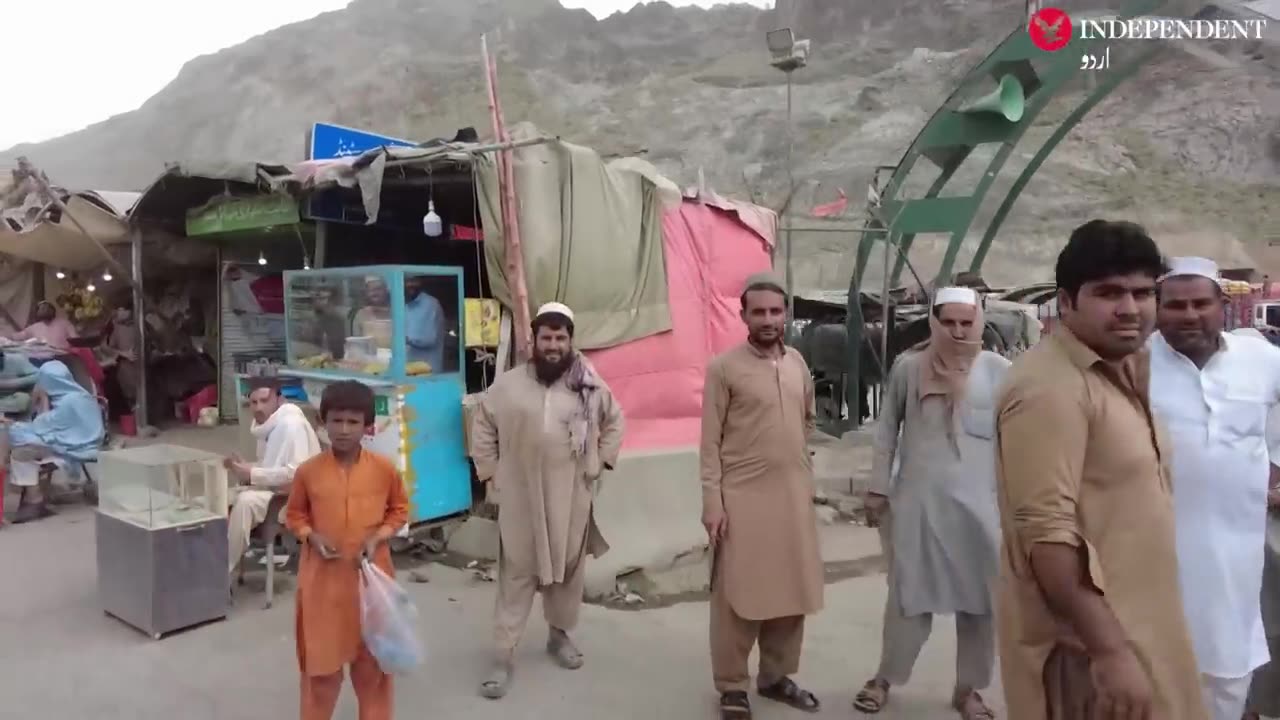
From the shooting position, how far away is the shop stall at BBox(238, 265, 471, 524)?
560cm

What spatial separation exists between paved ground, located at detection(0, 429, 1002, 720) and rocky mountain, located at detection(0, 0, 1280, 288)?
1858 centimetres

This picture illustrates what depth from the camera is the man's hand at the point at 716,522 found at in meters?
3.39

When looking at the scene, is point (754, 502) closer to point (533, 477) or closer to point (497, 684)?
point (533, 477)

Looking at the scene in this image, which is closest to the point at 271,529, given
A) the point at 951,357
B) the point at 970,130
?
the point at 951,357

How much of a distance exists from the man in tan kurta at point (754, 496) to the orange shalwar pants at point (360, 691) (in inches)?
49.9

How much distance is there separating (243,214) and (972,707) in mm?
6281

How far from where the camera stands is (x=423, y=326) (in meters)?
5.84

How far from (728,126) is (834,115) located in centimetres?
552

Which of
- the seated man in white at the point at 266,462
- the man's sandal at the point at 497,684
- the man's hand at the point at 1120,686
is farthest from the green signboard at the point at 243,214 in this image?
the man's hand at the point at 1120,686

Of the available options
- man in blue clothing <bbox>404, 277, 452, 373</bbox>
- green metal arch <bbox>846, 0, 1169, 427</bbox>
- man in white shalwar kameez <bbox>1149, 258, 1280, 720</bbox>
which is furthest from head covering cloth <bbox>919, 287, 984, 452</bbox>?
green metal arch <bbox>846, 0, 1169, 427</bbox>

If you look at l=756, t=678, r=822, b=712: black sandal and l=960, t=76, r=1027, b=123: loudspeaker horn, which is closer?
l=756, t=678, r=822, b=712: black sandal

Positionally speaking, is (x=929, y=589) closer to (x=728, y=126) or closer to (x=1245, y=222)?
(x=1245, y=222)

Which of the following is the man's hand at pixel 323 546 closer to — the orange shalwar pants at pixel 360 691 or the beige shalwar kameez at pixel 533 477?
the orange shalwar pants at pixel 360 691

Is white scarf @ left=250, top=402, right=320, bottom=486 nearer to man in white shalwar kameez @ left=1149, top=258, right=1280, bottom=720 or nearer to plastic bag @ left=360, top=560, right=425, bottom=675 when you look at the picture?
plastic bag @ left=360, top=560, right=425, bottom=675
